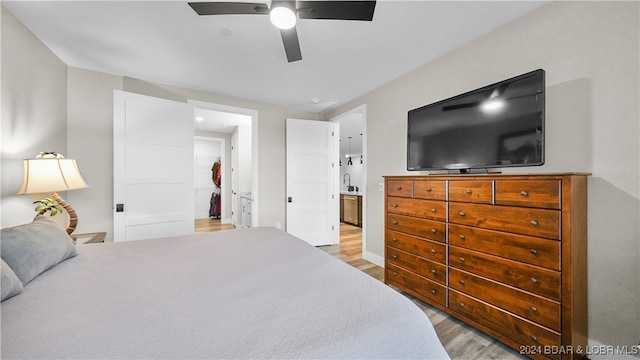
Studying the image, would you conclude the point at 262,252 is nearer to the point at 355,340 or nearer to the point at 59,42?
the point at 355,340

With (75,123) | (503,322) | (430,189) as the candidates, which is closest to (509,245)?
(503,322)

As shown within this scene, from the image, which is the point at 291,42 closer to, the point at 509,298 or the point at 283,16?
the point at 283,16

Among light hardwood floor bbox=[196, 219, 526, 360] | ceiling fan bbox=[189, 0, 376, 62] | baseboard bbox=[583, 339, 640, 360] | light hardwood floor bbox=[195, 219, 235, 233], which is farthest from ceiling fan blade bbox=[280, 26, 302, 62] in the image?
light hardwood floor bbox=[195, 219, 235, 233]

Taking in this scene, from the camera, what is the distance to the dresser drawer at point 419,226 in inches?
81.1

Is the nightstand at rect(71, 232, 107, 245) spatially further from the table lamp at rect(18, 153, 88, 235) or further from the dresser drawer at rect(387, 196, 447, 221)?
the dresser drawer at rect(387, 196, 447, 221)

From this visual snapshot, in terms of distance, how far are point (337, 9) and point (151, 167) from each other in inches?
109

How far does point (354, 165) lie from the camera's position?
8672mm

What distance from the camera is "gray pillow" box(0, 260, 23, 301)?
2.92 ft

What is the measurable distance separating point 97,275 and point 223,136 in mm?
5583

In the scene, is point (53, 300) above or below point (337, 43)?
below

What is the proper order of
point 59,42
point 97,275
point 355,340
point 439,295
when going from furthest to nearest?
point 59,42, point 439,295, point 97,275, point 355,340

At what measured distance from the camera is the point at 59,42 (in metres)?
2.26

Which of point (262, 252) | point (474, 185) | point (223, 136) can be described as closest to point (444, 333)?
point (474, 185)

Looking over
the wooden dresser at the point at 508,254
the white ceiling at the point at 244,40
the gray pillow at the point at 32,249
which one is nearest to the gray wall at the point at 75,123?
the white ceiling at the point at 244,40
